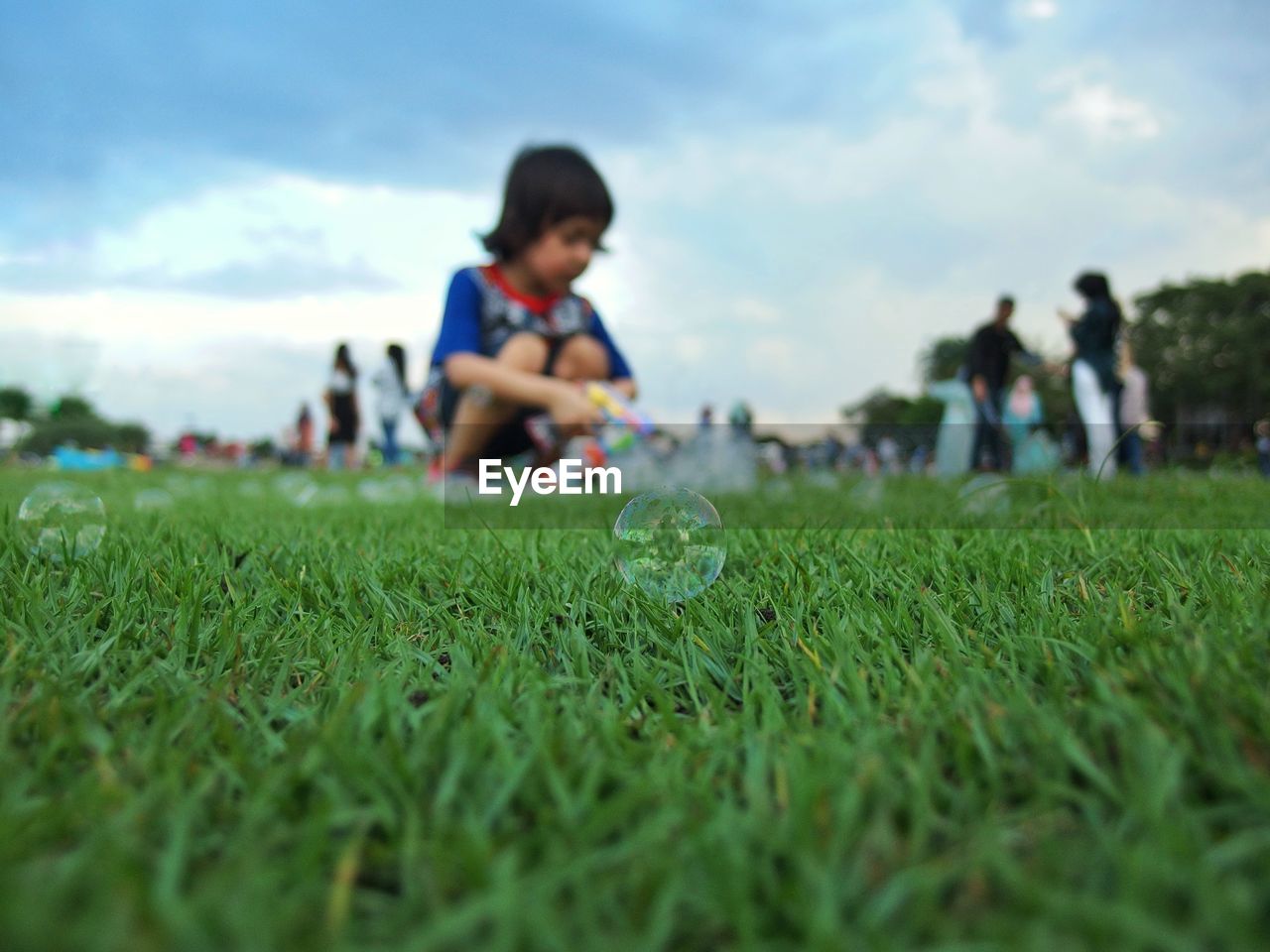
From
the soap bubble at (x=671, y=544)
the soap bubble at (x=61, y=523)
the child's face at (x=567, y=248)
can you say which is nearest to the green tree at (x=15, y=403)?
the child's face at (x=567, y=248)

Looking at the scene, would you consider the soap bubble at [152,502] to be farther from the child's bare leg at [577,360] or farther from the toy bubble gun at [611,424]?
the child's bare leg at [577,360]

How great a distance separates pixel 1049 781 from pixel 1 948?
1071 mm

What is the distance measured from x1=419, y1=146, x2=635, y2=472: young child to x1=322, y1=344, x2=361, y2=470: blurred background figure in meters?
8.72

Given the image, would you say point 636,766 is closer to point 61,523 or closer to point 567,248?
point 61,523

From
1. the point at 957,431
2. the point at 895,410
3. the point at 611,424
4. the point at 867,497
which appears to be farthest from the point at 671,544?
the point at 895,410

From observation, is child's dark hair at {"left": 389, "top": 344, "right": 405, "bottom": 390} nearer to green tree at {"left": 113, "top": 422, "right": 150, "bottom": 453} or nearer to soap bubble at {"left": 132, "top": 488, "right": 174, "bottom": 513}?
soap bubble at {"left": 132, "top": 488, "right": 174, "bottom": 513}

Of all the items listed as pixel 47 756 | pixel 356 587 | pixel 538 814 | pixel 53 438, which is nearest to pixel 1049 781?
pixel 538 814

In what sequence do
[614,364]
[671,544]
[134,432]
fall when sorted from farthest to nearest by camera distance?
[134,432] < [614,364] < [671,544]

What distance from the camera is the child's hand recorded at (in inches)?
198

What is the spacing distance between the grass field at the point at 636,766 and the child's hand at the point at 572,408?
2.95 m

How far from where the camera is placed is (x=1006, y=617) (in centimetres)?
184

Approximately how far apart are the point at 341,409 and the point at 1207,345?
5112 centimetres

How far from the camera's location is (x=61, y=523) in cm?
249

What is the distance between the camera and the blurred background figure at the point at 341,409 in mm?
14609
